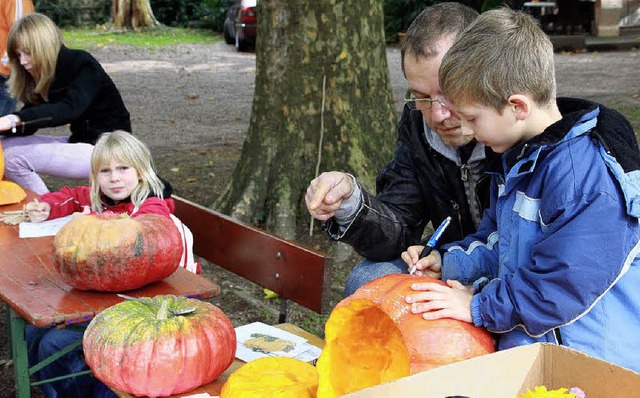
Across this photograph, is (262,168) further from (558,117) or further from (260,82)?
(558,117)

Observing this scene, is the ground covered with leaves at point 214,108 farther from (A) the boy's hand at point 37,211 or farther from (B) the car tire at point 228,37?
(A) the boy's hand at point 37,211

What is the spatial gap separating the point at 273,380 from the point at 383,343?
36cm

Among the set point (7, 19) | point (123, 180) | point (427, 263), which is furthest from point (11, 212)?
point (7, 19)

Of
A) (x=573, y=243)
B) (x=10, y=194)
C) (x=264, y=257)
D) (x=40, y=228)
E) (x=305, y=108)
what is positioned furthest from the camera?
(x=305, y=108)

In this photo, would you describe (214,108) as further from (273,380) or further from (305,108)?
(273,380)

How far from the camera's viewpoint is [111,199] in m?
4.20

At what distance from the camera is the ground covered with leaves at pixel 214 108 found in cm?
559

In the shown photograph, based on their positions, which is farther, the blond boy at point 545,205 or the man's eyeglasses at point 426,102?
the man's eyeglasses at point 426,102

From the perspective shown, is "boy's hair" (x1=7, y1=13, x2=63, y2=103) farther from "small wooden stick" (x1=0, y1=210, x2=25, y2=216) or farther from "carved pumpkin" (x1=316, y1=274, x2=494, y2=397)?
"carved pumpkin" (x1=316, y1=274, x2=494, y2=397)

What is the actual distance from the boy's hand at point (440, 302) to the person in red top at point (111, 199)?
5.47ft

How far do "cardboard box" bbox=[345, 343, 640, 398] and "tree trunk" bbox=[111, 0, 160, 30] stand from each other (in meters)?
26.3

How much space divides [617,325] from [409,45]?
121 cm

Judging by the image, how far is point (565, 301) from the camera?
226cm

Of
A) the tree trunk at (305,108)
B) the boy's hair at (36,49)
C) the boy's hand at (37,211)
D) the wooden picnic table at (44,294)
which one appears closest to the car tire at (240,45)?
the tree trunk at (305,108)
